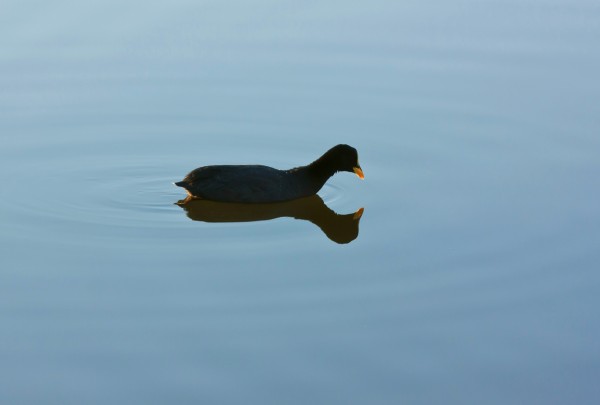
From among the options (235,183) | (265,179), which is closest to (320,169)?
(265,179)

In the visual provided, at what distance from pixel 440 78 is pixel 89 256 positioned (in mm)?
5179

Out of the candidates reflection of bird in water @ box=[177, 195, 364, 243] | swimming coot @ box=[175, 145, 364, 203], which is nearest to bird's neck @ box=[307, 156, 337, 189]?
swimming coot @ box=[175, 145, 364, 203]

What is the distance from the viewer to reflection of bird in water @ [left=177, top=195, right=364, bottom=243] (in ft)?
32.1

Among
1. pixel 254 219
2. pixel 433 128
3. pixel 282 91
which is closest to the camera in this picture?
pixel 254 219

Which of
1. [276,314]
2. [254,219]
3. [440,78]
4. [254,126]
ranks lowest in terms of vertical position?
[276,314]

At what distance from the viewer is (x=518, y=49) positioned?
13.7 m

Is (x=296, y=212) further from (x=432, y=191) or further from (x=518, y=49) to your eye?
(x=518, y=49)

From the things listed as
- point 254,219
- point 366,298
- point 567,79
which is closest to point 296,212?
point 254,219

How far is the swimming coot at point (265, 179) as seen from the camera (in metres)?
10.1

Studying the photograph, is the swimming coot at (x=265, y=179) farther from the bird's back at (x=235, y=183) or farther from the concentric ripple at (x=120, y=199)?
the concentric ripple at (x=120, y=199)

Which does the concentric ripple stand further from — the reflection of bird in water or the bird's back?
the bird's back

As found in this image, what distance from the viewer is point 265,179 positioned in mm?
10188

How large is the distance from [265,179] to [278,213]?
0.29 meters

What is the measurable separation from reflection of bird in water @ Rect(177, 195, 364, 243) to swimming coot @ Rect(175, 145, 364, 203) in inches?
2.6
